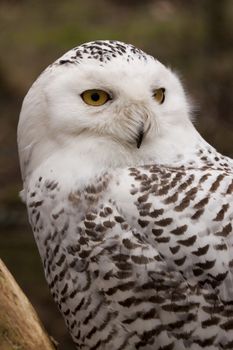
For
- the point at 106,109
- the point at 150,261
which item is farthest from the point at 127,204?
the point at 106,109

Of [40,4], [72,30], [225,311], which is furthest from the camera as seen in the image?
[40,4]

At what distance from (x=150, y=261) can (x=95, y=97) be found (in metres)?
0.60

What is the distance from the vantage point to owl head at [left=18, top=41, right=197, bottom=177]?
3.24 meters

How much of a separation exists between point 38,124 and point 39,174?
0.60 ft

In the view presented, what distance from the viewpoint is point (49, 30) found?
27.1ft

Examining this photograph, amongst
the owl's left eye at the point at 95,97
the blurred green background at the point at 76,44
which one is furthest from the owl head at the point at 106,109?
the blurred green background at the point at 76,44

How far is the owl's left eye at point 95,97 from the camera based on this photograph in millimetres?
3252

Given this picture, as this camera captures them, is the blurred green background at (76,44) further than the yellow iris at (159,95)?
Yes

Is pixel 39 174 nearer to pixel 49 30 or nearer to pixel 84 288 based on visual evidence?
pixel 84 288

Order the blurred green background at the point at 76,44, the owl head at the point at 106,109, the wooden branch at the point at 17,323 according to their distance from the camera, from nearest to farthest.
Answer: the wooden branch at the point at 17,323 < the owl head at the point at 106,109 < the blurred green background at the point at 76,44

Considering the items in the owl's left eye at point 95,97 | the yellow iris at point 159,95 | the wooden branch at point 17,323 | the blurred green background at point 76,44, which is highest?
the owl's left eye at point 95,97

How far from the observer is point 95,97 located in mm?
3260

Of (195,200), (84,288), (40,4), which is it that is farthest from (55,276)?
(40,4)

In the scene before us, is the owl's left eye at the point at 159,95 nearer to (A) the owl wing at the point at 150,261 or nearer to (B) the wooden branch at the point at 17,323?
(A) the owl wing at the point at 150,261
